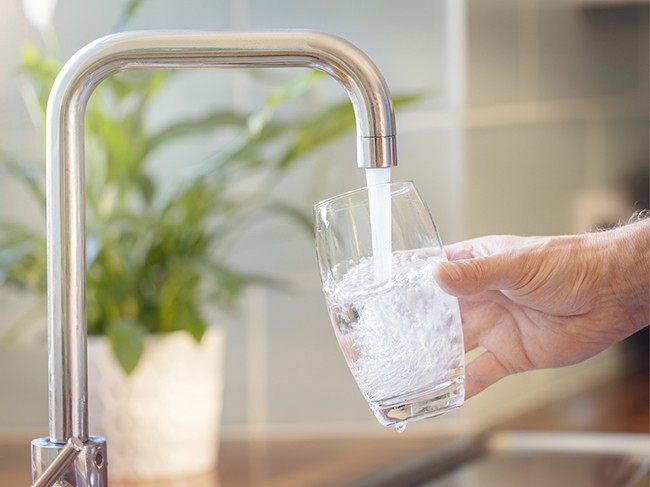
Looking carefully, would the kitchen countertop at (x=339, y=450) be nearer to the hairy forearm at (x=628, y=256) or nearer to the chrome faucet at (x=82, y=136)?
the hairy forearm at (x=628, y=256)

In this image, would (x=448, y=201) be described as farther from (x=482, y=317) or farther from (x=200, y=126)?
(x=482, y=317)

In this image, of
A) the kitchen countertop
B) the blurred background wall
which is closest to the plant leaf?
the kitchen countertop

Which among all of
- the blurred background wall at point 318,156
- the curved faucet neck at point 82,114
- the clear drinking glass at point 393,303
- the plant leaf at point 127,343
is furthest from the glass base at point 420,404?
the blurred background wall at point 318,156

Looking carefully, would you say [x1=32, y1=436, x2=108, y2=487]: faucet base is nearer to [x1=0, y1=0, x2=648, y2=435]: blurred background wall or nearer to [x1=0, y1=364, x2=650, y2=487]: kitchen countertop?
[x1=0, y1=364, x2=650, y2=487]: kitchen countertop

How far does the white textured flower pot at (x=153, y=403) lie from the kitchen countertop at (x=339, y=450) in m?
0.03

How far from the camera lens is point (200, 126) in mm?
1663

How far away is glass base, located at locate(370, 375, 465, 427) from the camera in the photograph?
860 millimetres

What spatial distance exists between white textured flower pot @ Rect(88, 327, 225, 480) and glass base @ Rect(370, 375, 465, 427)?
0.80 m

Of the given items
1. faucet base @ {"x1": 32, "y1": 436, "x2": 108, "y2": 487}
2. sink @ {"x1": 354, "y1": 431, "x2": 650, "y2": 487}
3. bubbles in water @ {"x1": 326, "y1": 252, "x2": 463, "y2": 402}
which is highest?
bubbles in water @ {"x1": 326, "y1": 252, "x2": 463, "y2": 402}

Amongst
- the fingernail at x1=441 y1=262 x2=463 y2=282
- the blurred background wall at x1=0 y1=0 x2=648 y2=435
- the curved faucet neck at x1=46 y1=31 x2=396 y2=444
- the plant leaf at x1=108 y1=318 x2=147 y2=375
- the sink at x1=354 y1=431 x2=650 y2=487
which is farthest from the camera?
the blurred background wall at x1=0 y1=0 x2=648 y2=435

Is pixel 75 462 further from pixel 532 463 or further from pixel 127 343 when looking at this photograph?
pixel 532 463

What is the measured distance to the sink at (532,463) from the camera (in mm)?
1708

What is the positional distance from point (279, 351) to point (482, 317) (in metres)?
0.95

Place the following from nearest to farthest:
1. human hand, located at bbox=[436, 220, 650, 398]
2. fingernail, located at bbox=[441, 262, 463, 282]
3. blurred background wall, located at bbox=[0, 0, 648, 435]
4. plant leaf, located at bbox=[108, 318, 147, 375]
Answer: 1. fingernail, located at bbox=[441, 262, 463, 282]
2. human hand, located at bbox=[436, 220, 650, 398]
3. plant leaf, located at bbox=[108, 318, 147, 375]
4. blurred background wall, located at bbox=[0, 0, 648, 435]
